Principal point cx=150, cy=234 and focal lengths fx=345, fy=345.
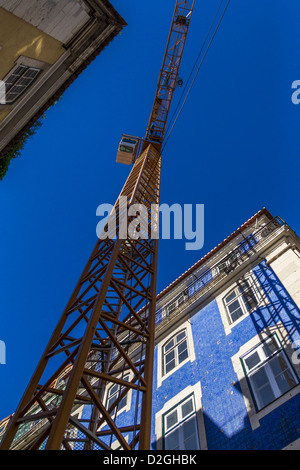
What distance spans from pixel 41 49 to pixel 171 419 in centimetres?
1200

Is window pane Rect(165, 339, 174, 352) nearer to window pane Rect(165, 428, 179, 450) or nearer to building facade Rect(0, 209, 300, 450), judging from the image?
building facade Rect(0, 209, 300, 450)

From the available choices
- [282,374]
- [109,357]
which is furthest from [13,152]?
[282,374]

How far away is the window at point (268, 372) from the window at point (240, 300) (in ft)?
6.54

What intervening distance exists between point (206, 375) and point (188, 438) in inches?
76.6

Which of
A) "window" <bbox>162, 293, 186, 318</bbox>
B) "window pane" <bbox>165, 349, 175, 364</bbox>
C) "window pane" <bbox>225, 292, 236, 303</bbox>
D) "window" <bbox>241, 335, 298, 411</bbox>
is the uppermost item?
"window" <bbox>162, 293, 186, 318</bbox>

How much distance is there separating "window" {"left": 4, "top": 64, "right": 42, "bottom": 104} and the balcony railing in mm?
10292

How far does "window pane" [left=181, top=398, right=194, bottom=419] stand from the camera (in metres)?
10.4

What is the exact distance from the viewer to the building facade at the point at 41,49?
9273 millimetres

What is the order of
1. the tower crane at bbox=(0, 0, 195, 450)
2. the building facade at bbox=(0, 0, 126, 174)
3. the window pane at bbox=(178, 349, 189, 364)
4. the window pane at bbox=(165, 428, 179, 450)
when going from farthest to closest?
1. the window pane at bbox=(178, 349, 189, 364)
2. the window pane at bbox=(165, 428, 179, 450)
3. the building facade at bbox=(0, 0, 126, 174)
4. the tower crane at bbox=(0, 0, 195, 450)

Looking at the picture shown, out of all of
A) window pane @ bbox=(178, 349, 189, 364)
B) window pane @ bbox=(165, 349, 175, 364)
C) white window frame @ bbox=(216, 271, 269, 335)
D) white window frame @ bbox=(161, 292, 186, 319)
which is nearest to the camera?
white window frame @ bbox=(216, 271, 269, 335)

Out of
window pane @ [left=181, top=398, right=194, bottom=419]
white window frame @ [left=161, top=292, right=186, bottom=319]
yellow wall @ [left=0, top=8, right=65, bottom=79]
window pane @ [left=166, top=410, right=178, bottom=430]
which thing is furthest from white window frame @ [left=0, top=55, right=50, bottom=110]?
window pane @ [left=166, top=410, right=178, bottom=430]

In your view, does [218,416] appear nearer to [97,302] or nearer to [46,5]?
[97,302]
